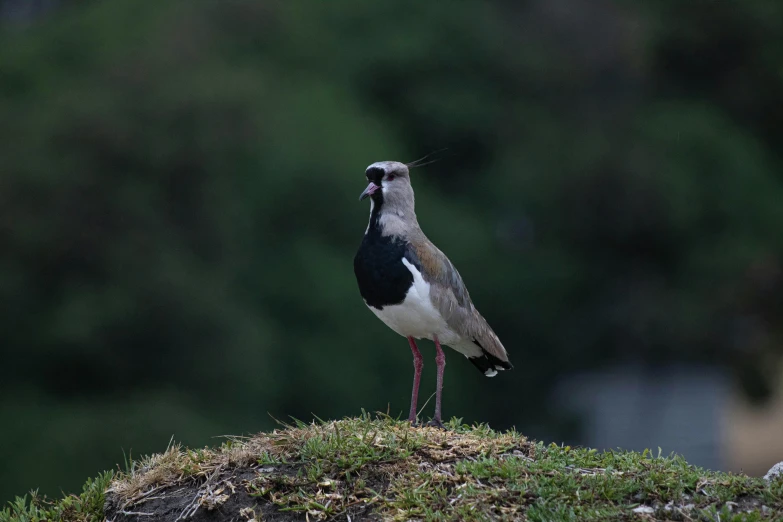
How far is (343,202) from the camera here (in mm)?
17672

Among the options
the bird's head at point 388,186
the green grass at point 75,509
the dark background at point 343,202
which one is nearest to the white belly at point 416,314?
the bird's head at point 388,186

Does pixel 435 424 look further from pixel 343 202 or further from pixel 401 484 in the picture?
pixel 343 202

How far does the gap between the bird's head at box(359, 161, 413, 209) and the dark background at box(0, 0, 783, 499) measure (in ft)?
26.8

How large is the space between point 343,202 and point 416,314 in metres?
10.8

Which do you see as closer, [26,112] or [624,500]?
[624,500]

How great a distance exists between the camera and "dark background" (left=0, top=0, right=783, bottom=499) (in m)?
15.8

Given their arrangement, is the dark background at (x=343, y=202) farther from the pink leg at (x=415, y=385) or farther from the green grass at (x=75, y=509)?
the green grass at (x=75, y=509)

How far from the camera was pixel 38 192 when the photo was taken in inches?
619

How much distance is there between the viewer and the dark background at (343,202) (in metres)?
15.8

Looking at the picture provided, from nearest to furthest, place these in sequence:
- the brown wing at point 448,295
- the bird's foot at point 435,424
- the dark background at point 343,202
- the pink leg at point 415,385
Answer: the bird's foot at point 435,424 → the pink leg at point 415,385 → the brown wing at point 448,295 → the dark background at point 343,202

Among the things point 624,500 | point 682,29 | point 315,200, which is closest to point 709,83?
point 682,29

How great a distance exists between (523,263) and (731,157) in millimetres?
3820

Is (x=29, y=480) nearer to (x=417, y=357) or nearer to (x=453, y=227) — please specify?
(x=453, y=227)

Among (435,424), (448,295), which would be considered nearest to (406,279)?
(448,295)
